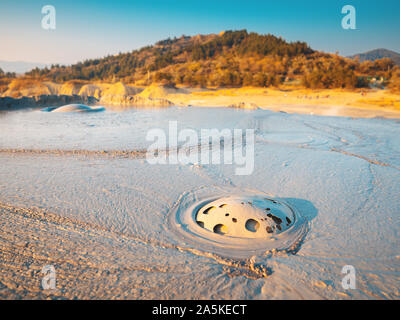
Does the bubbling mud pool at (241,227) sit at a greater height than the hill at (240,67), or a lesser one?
lesser

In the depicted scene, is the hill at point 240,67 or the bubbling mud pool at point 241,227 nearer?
the bubbling mud pool at point 241,227

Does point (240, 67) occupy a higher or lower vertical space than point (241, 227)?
higher

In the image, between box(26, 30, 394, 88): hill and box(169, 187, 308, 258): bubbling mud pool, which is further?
box(26, 30, 394, 88): hill

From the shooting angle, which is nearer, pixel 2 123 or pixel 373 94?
pixel 2 123

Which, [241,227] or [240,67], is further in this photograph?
[240,67]

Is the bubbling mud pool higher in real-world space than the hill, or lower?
lower

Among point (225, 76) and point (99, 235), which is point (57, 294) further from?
point (225, 76)
